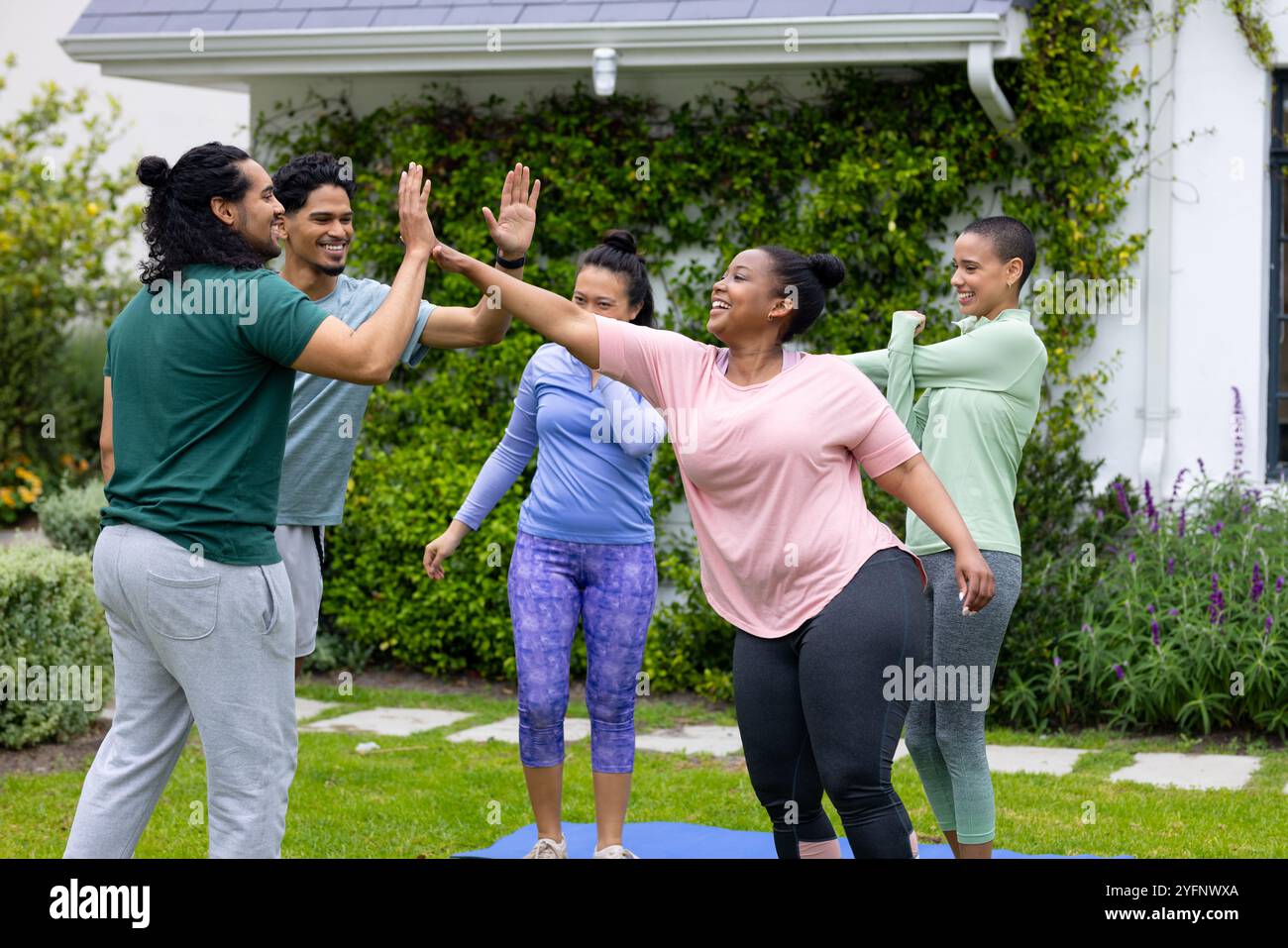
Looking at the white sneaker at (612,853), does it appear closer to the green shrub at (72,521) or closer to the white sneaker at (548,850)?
the white sneaker at (548,850)

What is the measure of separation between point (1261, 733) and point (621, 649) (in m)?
3.44

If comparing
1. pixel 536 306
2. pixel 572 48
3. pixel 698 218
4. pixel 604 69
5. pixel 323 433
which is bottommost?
pixel 323 433

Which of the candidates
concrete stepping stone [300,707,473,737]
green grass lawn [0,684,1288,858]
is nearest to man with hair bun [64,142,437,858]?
green grass lawn [0,684,1288,858]

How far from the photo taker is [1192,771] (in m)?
6.25

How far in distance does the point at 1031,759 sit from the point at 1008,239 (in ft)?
9.58

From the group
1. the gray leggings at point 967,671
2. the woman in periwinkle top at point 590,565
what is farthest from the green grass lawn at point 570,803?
the gray leggings at point 967,671

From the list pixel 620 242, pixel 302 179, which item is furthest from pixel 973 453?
pixel 302 179

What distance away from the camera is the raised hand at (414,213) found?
3359mm

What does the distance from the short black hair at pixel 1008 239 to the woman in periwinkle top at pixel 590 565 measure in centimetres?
114

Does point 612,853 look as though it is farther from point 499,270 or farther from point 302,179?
point 302,179

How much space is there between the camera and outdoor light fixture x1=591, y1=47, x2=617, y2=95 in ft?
25.3
